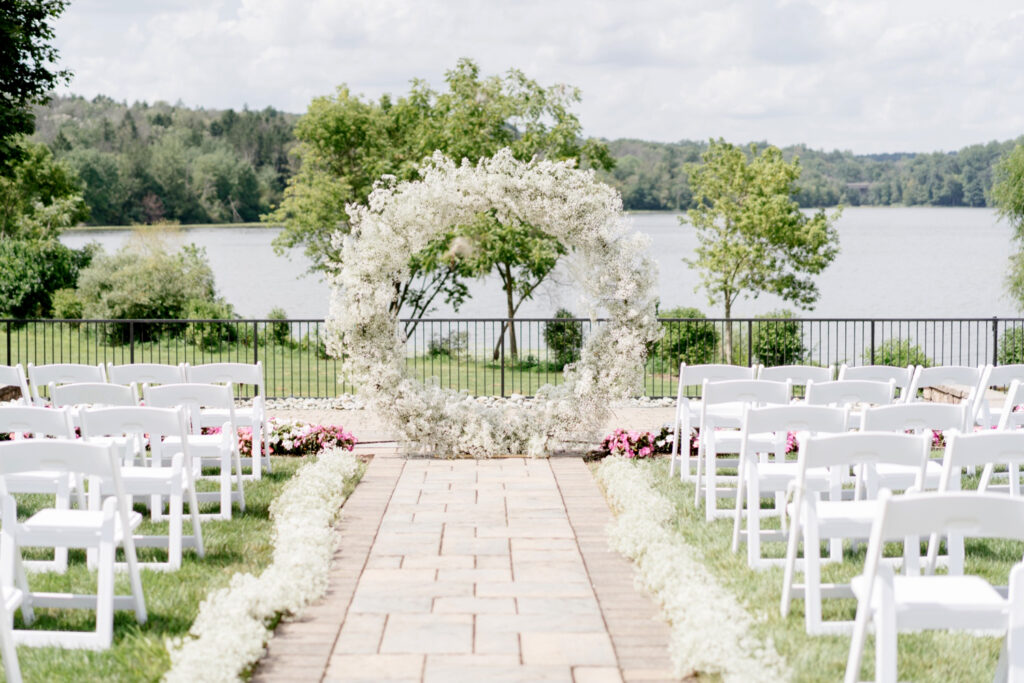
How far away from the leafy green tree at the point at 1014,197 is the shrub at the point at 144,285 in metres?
19.6

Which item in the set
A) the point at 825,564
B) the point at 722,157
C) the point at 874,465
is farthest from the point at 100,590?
the point at 722,157

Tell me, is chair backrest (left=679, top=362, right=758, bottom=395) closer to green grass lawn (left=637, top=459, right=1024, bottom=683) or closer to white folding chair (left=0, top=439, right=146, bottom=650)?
green grass lawn (left=637, top=459, right=1024, bottom=683)

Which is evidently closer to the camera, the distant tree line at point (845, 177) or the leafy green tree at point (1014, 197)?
the leafy green tree at point (1014, 197)

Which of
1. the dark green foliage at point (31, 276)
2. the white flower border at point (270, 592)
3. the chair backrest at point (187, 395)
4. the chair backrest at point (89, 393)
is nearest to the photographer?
the white flower border at point (270, 592)

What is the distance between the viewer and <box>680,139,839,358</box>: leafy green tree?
26984 mm

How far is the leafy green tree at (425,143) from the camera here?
2484 centimetres

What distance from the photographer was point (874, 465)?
6102 mm

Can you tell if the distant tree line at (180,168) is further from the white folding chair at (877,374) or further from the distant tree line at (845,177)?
the white folding chair at (877,374)

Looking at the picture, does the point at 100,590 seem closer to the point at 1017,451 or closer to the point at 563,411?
the point at 1017,451

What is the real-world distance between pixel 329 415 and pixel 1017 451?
9.17 metres

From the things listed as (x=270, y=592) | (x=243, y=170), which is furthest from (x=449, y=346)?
(x=243, y=170)

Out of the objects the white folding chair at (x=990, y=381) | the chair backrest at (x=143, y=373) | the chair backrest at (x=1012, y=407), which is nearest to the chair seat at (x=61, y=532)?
the chair backrest at (x=143, y=373)

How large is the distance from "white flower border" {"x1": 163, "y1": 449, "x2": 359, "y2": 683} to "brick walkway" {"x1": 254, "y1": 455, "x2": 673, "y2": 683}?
4.1 inches

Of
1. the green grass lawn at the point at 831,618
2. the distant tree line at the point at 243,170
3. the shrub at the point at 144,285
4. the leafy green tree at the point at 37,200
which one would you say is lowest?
the green grass lawn at the point at 831,618
